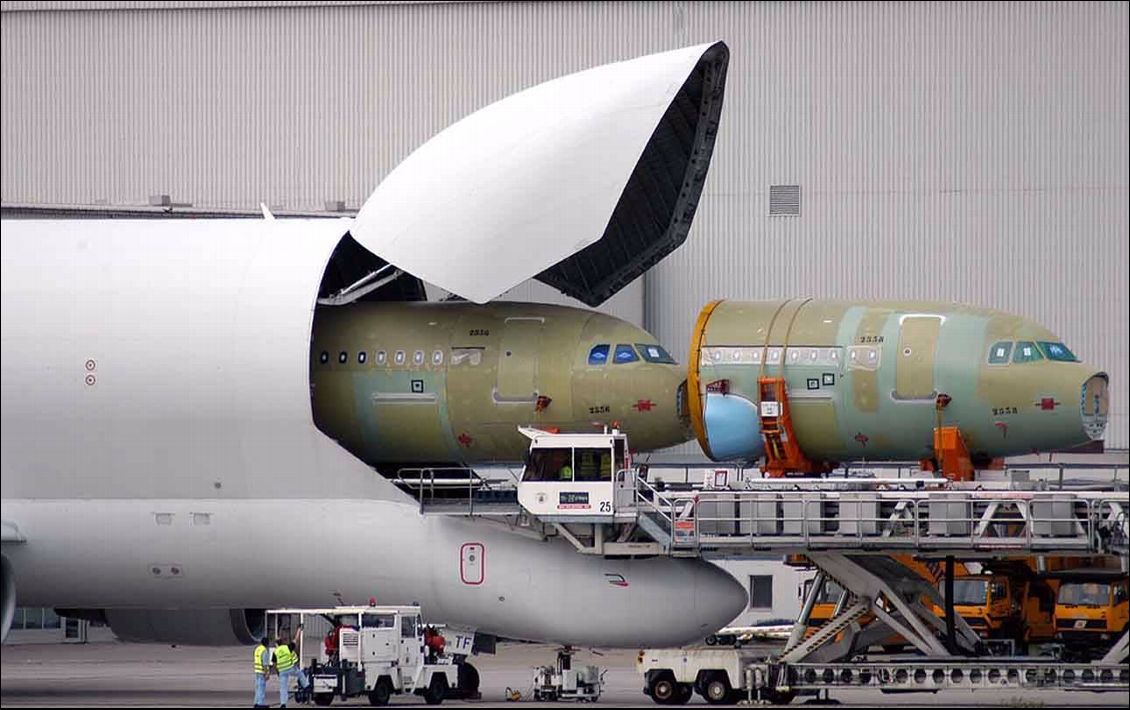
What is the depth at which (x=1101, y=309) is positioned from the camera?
6222 cm

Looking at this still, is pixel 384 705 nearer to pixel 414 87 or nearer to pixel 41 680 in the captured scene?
pixel 41 680

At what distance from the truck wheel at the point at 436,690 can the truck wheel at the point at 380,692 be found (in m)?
0.95

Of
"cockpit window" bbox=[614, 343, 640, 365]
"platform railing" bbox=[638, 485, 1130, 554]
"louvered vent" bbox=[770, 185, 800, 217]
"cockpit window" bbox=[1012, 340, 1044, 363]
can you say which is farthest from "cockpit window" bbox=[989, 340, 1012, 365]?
"louvered vent" bbox=[770, 185, 800, 217]

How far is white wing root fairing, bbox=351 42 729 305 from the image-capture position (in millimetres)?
37156

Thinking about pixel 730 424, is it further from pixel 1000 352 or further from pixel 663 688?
pixel 663 688

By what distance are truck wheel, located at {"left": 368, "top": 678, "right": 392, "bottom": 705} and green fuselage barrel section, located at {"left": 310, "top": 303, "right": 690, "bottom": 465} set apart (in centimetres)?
477

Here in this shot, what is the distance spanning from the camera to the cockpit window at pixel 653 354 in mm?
39219

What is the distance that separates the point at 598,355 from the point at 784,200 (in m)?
25.9

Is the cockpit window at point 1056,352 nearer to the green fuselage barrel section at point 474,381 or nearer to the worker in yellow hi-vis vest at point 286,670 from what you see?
the green fuselage barrel section at point 474,381

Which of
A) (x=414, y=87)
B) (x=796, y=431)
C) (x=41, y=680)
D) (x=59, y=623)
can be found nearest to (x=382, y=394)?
(x=796, y=431)

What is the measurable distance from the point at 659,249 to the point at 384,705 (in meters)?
11.7

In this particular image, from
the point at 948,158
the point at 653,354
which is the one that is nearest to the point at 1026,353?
the point at 653,354

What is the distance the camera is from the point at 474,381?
3903cm

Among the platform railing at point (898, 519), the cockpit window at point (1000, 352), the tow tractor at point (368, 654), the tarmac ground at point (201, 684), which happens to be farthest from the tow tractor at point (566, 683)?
the cockpit window at point (1000, 352)
